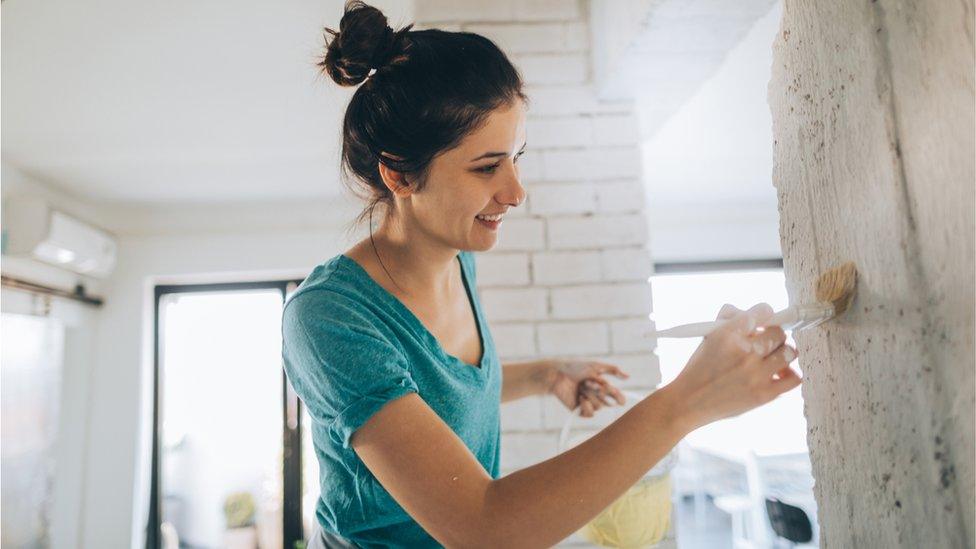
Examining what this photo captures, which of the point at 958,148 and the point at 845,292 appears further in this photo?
the point at 845,292

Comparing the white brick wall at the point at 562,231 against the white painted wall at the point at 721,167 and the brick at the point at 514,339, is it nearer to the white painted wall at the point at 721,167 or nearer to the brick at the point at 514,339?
the brick at the point at 514,339

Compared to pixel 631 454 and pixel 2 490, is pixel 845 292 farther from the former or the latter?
pixel 2 490

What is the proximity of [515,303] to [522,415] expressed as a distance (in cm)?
31

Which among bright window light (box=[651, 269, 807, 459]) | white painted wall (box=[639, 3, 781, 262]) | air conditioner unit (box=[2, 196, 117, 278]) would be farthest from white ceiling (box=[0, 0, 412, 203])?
bright window light (box=[651, 269, 807, 459])

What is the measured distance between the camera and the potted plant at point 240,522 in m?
4.66

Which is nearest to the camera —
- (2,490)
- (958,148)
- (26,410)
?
(958,148)

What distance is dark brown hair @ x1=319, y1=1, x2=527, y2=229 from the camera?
938 millimetres

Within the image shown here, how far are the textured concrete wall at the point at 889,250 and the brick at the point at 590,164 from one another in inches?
43.5

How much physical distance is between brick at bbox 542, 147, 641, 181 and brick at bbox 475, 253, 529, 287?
255mm

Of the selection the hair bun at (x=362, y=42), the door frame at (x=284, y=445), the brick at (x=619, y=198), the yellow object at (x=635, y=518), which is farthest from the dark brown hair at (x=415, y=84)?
the door frame at (x=284, y=445)

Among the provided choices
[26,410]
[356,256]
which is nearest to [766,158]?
[356,256]

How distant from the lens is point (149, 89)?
9.14 ft

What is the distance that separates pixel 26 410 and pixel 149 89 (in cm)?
224

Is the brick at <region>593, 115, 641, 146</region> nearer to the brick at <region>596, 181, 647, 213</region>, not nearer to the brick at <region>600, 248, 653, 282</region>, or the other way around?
the brick at <region>596, 181, 647, 213</region>
